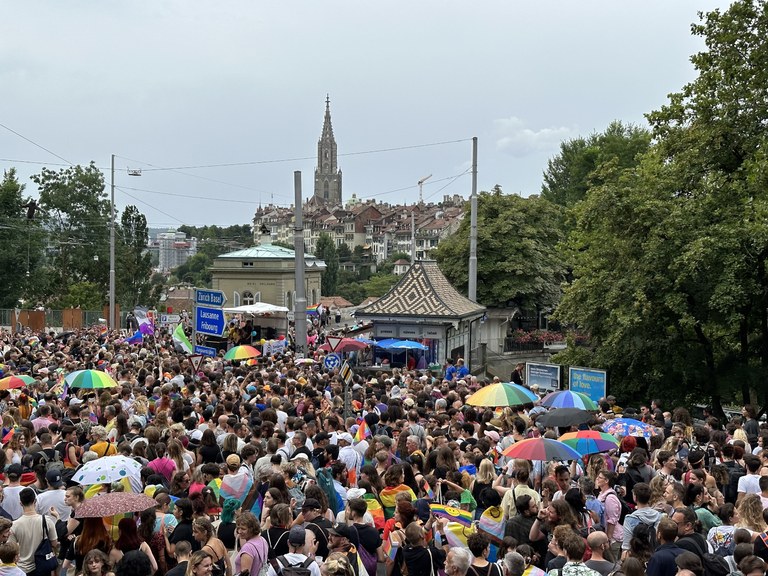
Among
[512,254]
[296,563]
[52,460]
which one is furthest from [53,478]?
[512,254]

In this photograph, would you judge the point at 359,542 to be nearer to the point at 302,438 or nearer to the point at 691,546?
the point at 691,546

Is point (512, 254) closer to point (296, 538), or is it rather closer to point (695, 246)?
point (695, 246)

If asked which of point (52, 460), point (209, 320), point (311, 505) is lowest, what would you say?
point (52, 460)

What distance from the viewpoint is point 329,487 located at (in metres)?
10.1

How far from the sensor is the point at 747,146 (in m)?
23.1

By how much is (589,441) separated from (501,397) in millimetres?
3195

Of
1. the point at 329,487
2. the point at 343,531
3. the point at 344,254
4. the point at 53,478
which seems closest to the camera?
the point at 343,531

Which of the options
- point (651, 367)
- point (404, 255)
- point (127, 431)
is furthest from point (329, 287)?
point (127, 431)

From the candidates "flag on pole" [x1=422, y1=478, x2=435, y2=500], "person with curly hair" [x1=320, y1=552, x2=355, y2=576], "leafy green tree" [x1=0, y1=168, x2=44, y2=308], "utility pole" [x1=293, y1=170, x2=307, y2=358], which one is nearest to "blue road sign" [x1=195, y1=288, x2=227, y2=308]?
"utility pole" [x1=293, y1=170, x2=307, y2=358]

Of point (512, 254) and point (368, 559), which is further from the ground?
point (512, 254)

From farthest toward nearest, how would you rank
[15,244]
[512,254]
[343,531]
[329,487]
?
[15,244] < [512,254] < [329,487] < [343,531]

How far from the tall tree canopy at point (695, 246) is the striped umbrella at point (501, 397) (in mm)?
7862

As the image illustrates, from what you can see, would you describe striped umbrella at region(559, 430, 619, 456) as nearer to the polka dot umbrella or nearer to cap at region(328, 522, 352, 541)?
cap at region(328, 522, 352, 541)

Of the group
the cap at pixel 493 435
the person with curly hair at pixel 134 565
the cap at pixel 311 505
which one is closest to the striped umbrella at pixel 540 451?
the cap at pixel 493 435
